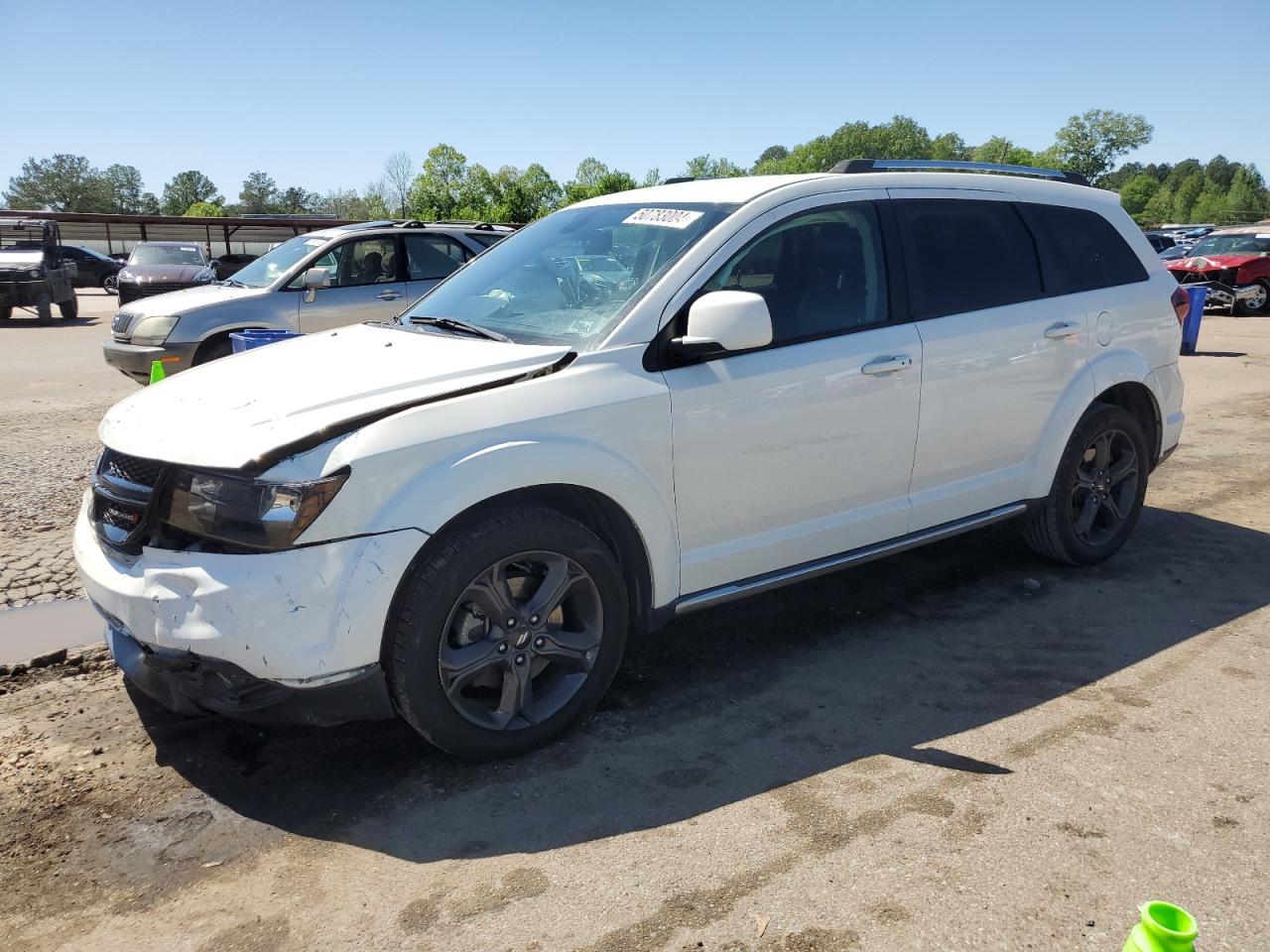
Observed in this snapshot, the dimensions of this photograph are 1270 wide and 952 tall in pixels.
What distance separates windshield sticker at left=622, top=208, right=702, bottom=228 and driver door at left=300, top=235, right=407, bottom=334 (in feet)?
20.2

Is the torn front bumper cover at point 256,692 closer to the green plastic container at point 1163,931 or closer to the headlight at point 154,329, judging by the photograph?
the green plastic container at point 1163,931

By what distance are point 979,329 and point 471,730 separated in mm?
2749

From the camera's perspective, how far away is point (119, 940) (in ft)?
8.41

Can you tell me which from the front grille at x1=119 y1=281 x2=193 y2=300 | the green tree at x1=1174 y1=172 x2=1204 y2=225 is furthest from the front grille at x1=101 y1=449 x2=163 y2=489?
the green tree at x1=1174 y1=172 x2=1204 y2=225

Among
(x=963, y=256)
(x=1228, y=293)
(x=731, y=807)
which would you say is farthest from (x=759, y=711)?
(x=1228, y=293)

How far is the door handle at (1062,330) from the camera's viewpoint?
4691 mm

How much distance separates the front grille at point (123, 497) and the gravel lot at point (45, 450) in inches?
77.0

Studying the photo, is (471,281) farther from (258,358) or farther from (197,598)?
(197,598)

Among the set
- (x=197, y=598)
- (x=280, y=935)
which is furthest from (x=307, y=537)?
(x=280, y=935)

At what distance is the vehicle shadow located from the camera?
3139 mm

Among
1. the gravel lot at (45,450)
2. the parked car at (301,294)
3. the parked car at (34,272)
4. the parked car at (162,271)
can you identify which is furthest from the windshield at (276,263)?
the parked car at (34,272)

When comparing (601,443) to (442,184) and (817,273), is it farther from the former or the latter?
(442,184)

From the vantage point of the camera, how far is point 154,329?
9.39 metres

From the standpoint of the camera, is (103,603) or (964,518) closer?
(103,603)
